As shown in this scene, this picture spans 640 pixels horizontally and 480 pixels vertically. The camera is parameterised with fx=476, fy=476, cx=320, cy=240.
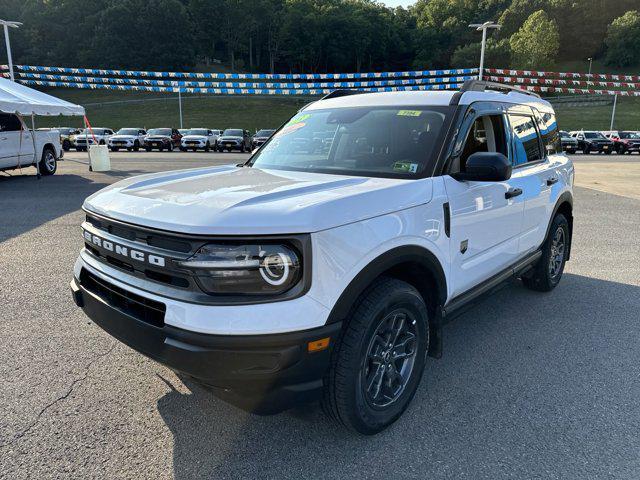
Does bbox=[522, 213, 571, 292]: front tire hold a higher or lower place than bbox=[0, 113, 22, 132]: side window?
lower

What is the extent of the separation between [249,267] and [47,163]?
15.3 metres

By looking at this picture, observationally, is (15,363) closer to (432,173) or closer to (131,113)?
(432,173)

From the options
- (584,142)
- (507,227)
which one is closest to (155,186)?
(507,227)

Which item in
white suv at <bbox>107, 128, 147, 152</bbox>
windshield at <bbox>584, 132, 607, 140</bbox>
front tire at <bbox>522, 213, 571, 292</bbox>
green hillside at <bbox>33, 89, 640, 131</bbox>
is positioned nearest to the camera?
front tire at <bbox>522, 213, 571, 292</bbox>

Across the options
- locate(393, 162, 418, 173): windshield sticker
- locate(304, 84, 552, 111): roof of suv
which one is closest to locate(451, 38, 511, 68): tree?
locate(304, 84, 552, 111): roof of suv

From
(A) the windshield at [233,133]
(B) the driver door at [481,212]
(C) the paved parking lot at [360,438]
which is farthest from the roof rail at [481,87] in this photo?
(A) the windshield at [233,133]

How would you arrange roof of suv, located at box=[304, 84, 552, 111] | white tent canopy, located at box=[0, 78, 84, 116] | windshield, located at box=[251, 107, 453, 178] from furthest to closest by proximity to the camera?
white tent canopy, located at box=[0, 78, 84, 116], roof of suv, located at box=[304, 84, 552, 111], windshield, located at box=[251, 107, 453, 178]

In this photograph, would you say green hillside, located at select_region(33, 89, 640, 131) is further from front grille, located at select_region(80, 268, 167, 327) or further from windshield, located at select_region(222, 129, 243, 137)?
front grille, located at select_region(80, 268, 167, 327)

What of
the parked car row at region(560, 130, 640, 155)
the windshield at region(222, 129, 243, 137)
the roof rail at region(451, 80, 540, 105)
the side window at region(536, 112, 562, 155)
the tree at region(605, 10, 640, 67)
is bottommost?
the parked car row at region(560, 130, 640, 155)

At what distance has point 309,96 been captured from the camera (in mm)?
76000

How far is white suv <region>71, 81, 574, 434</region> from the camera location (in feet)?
6.81

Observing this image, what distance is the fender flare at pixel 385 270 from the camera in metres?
2.22

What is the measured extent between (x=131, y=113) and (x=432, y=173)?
64.4 m

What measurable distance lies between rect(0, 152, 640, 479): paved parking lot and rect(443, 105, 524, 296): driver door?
2.25 ft
